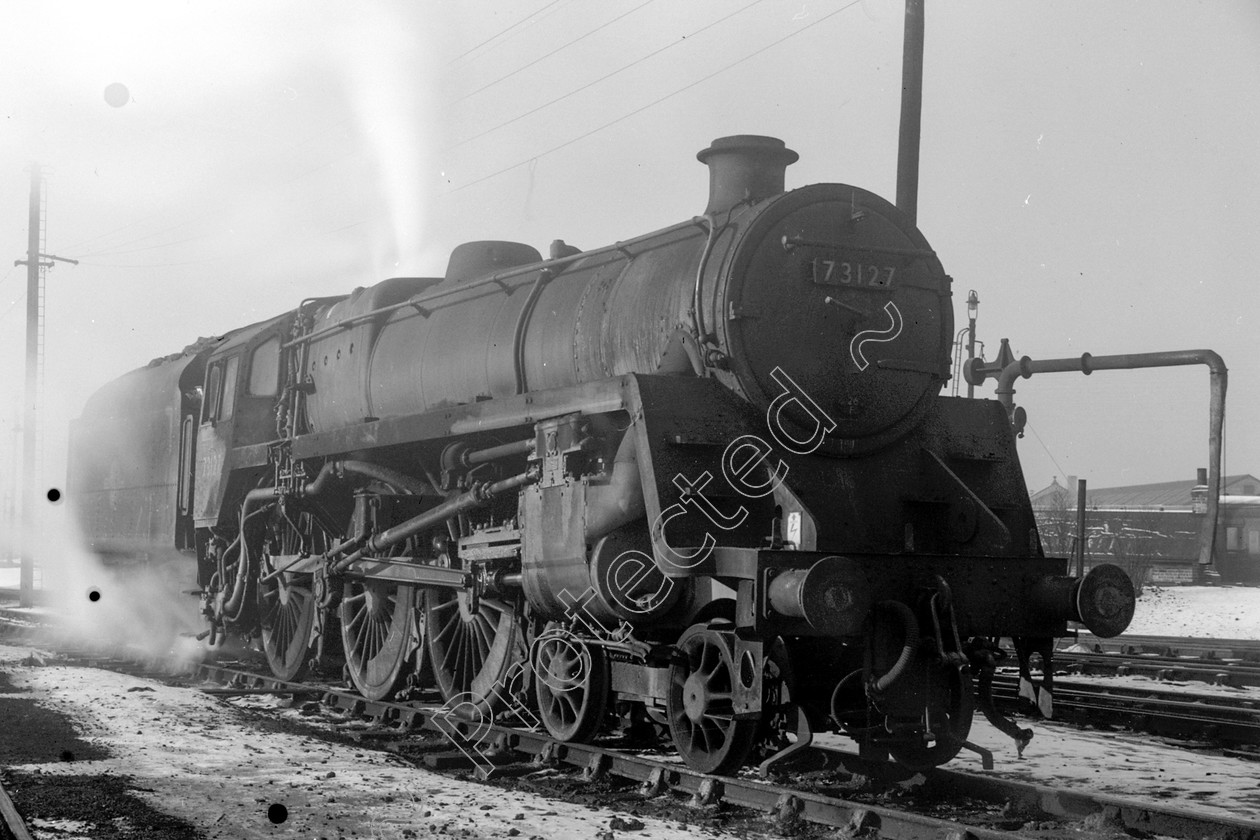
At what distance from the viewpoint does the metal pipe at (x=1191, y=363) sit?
24.4 feet

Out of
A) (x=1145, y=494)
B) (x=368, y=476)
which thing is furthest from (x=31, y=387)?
(x=1145, y=494)

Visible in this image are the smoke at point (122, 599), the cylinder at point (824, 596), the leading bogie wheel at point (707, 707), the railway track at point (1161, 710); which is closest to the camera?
the cylinder at point (824, 596)

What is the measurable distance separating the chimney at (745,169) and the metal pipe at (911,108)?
477 cm

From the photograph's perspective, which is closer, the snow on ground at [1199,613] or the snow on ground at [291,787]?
the snow on ground at [291,787]

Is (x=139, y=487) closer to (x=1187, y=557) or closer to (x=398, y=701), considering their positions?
(x=398, y=701)

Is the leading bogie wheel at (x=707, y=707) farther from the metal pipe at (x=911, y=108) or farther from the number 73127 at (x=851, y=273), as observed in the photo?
the metal pipe at (x=911, y=108)

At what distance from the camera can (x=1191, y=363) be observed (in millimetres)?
9672

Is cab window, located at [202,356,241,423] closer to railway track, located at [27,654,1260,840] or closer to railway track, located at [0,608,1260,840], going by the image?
railway track, located at [0,608,1260,840]

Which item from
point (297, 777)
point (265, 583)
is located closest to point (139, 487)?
point (265, 583)

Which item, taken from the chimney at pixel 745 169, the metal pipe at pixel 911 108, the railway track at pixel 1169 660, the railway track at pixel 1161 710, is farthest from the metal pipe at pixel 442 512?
the railway track at pixel 1169 660

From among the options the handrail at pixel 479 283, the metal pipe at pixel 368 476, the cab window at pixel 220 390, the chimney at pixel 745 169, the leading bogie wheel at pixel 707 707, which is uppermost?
the chimney at pixel 745 169

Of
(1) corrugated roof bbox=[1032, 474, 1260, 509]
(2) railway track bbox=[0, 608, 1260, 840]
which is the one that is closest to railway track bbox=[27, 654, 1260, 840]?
(2) railway track bbox=[0, 608, 1260, 840]

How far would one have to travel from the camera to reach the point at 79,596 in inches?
764

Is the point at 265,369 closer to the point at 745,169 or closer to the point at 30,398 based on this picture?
the point at 745,169
